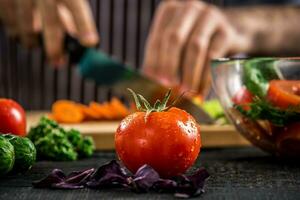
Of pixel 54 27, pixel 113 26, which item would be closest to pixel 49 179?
pixel 54 27

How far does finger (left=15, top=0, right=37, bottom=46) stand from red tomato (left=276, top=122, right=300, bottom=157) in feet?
4.82

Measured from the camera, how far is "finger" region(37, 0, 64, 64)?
2.56 m

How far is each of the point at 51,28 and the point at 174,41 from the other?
49 cm

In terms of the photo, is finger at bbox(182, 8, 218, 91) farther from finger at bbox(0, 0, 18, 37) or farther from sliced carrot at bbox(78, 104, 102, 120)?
finger at bbox(0, 0, 18, 37)

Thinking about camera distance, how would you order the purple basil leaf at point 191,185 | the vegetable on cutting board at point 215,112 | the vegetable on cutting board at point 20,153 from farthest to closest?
the vegetable on cutting board at point 215,112
the vegetable on cutting board at point 20,153
the purple basil leaf at point 191,185

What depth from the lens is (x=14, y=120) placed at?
1550mm

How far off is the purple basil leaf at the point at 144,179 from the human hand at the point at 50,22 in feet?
4.62


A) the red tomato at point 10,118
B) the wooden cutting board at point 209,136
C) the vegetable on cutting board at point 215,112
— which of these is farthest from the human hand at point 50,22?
the red tomato at point 10,118

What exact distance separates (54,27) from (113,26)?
986mm

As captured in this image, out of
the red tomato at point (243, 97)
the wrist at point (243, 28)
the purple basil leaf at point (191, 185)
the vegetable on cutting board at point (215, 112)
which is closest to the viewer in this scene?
the purple basil leaf at point (191, 185)

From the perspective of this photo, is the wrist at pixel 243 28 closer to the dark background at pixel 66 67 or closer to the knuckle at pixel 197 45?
the dark background at pixel 66 67

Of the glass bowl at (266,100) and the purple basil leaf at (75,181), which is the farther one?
the glass bowl at (266,100)

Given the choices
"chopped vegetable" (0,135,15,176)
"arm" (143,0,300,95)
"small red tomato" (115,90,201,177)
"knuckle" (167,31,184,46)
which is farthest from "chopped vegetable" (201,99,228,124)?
"chopped vegetable" (0,135,15,176)

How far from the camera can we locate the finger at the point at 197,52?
2.71 meters
